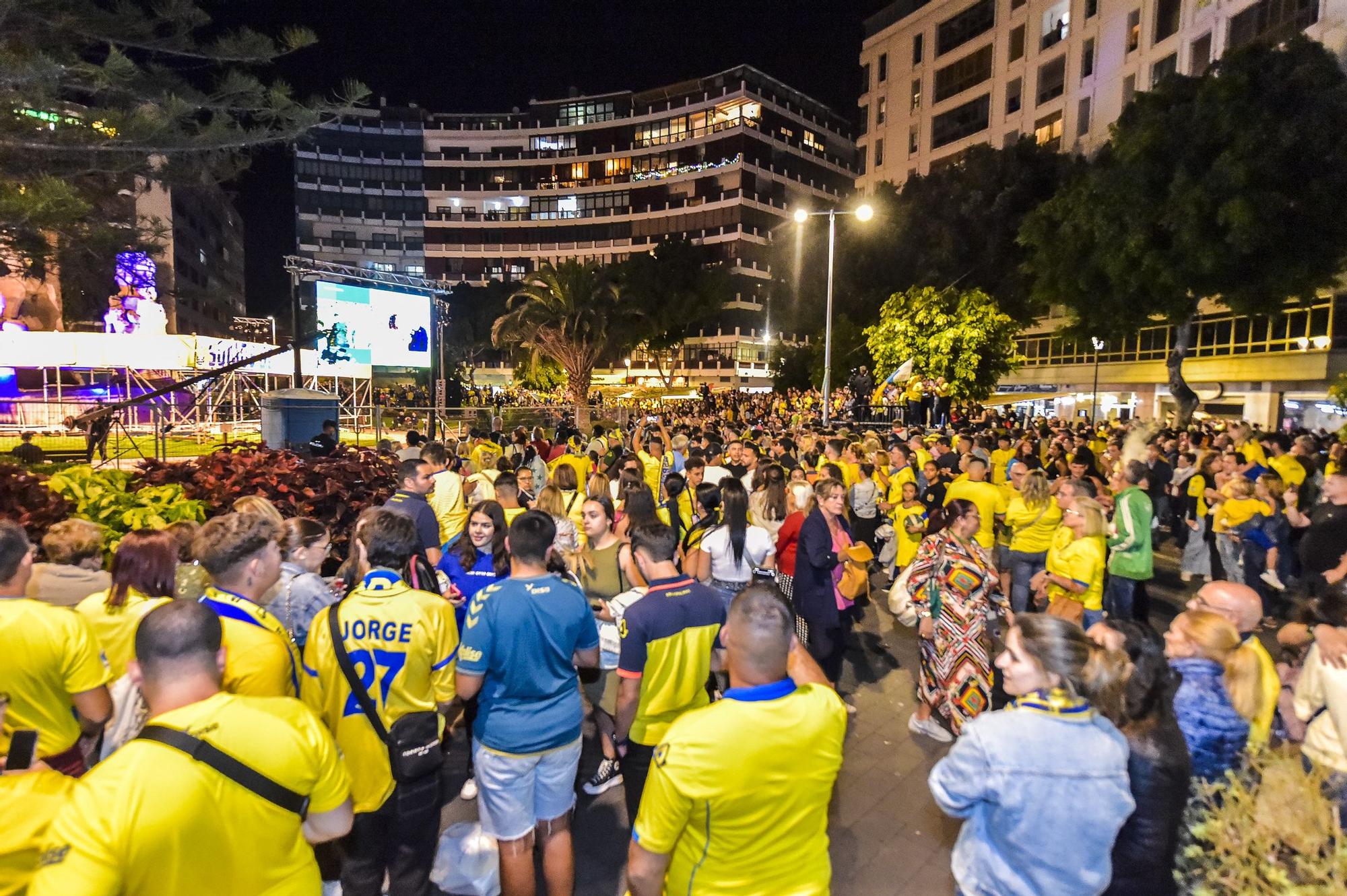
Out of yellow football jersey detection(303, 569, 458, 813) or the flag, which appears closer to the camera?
yellow football jersey detection(303, 569, 458, 813)

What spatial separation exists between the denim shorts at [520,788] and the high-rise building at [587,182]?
53927mm

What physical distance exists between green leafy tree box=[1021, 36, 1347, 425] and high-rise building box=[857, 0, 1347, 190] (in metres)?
6.15

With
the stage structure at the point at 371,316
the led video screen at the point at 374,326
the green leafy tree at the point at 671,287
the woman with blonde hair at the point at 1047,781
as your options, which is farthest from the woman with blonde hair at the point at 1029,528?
the green leafy tree at the point at 671,287

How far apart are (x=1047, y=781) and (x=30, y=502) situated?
26.2 feet

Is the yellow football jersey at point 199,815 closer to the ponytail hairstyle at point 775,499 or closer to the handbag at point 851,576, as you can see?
the handbag at point 851,576

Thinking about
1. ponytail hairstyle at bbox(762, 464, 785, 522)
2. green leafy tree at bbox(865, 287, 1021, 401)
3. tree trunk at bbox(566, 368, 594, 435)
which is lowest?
ponytail hairstyle at bbox(762, 464, 785, 522)

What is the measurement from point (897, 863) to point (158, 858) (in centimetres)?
348

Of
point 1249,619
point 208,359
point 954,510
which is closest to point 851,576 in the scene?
point 954,510

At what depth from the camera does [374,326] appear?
20469mm

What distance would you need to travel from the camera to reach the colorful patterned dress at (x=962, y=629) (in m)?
4.61

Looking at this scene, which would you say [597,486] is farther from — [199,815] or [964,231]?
[964,231]

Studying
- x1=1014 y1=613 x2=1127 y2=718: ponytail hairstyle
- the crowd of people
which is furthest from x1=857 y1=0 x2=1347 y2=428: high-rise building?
x1=1014 y1=613 x2=1127 y2=718: ponytail hairstyle

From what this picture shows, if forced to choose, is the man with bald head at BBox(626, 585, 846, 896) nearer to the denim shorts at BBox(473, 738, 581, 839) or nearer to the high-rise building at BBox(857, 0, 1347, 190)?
the denim shorts at BBox(473, 738, 581, 839)

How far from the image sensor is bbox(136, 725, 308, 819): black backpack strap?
5.80 feet
